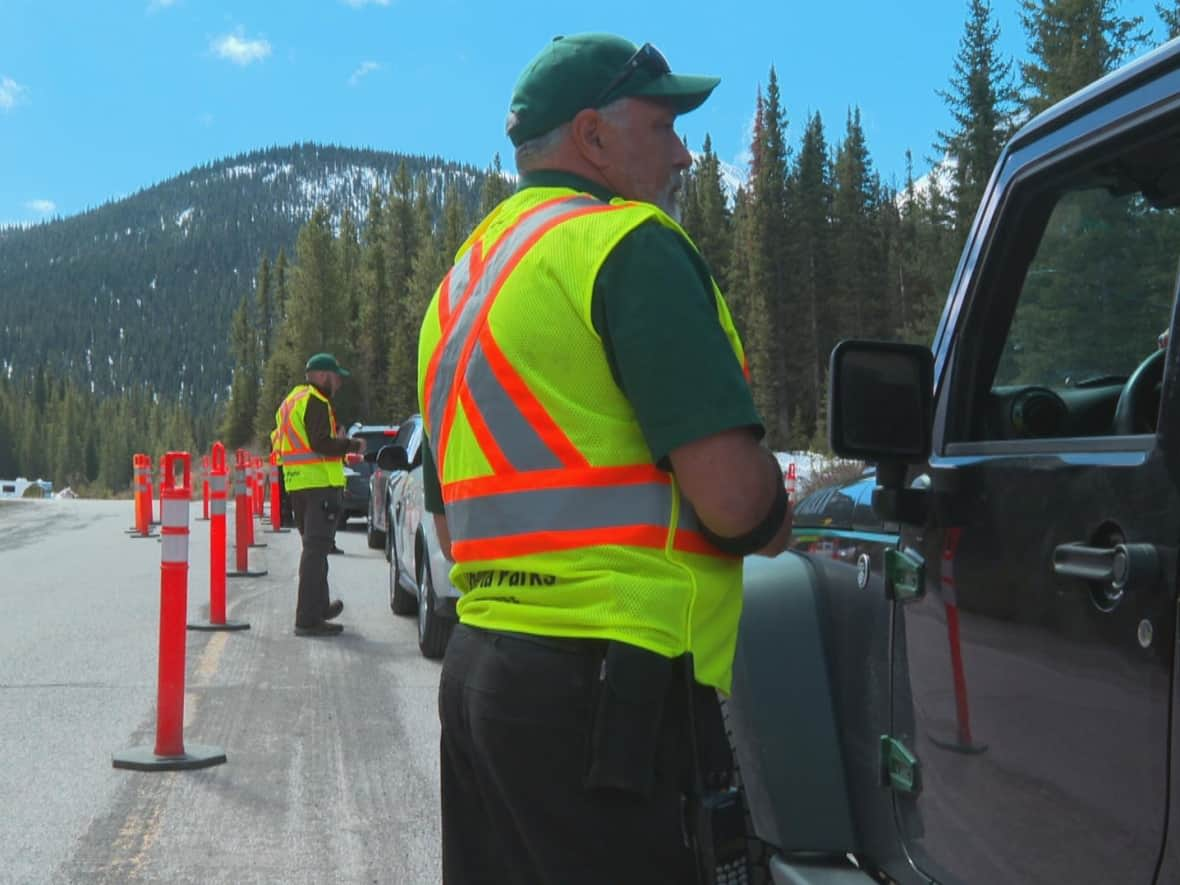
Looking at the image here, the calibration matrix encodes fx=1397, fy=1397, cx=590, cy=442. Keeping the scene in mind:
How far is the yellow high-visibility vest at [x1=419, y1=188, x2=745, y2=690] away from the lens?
6.37 feet

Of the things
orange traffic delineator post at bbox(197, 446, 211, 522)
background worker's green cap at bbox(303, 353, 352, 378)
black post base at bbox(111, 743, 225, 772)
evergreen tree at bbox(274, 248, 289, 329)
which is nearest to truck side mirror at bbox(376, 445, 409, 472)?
background worker's green cap at bbox(303, 353, 352, 378)

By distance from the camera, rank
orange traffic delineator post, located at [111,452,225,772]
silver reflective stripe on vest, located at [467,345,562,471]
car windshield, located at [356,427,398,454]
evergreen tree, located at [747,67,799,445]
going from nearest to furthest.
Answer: silver reflective stripe on vest, located at [467,345,562,471], orange traffic delineator post, located at [111,452,225,772], car windshield, located at [356,427,398,454], evergreen tree, located at [747,67,799,445]

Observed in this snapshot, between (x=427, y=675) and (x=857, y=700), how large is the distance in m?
6.33

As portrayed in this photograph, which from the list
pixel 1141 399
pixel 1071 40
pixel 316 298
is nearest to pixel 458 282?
pixel 1141 399

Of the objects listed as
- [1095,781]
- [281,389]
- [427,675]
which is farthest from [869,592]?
[281,389]

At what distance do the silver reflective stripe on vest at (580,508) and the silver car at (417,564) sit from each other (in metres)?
5.76

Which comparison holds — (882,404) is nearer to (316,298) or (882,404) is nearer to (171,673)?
(171,673)

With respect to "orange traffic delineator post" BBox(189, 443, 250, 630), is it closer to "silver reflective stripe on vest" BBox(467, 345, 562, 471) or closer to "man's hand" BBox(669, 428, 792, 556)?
"silver reflective stripe on vest" BBox(467, 345, 562, 471)

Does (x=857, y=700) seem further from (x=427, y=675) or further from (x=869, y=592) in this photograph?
(x=427, y=675)

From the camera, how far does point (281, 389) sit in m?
110

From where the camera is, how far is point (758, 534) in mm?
1967

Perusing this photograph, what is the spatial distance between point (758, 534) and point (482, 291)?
573mm

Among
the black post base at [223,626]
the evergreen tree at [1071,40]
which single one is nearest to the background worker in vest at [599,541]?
the black post base at [223,626]

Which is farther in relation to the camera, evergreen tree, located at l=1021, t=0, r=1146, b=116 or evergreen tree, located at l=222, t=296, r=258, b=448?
evergreen tree, located at l=222, t=296, r=258, b=448
